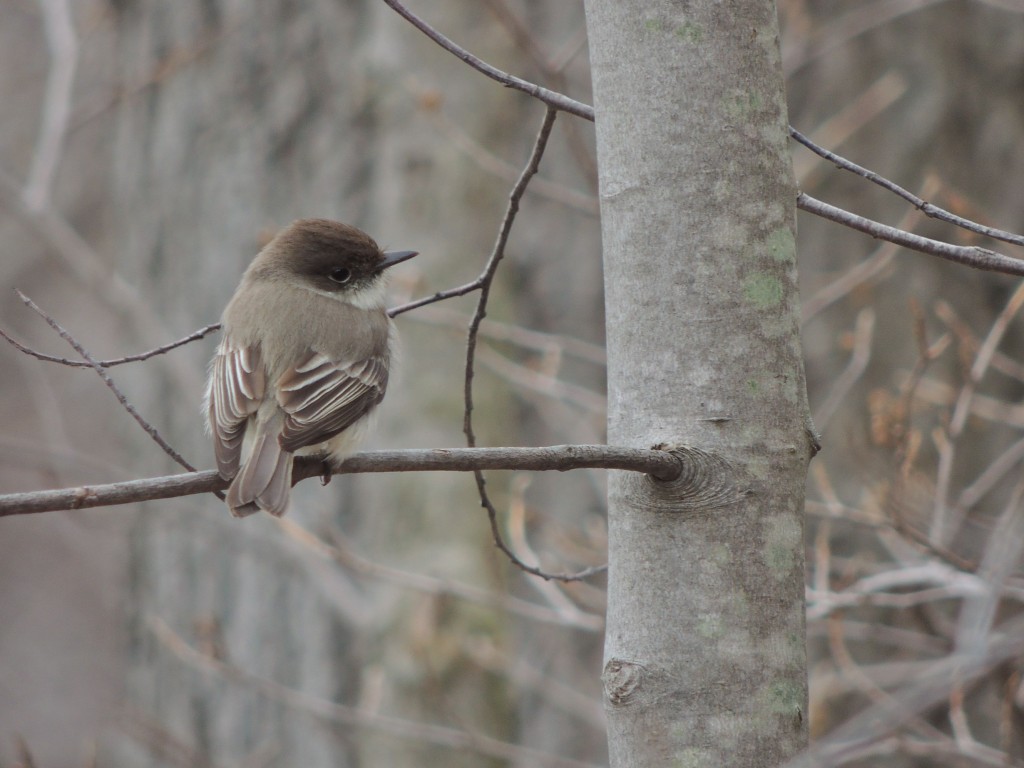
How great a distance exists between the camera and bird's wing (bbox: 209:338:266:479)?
10.2 feet

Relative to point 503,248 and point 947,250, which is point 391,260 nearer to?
point 503,248

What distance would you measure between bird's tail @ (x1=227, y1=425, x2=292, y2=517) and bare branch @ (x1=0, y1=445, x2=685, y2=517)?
0.66 m

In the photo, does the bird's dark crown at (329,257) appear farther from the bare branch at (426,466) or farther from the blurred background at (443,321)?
the bare branch at (426,466)

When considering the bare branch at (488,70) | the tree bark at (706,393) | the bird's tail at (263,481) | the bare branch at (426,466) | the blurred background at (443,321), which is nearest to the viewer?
the bare branch at (426,466)

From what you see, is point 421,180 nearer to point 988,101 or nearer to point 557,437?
point 557,437

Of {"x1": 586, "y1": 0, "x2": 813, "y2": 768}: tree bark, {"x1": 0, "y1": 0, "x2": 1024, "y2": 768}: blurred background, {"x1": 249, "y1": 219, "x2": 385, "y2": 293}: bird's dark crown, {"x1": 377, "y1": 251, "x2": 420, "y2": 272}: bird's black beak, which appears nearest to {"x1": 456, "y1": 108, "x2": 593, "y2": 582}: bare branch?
{"x1": 586, "y1": 0, "x2": 813, "y2": 768}: tree bark

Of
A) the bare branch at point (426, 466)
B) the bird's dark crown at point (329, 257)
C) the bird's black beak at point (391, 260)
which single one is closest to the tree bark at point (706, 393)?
the bare branch at point (426, 466)

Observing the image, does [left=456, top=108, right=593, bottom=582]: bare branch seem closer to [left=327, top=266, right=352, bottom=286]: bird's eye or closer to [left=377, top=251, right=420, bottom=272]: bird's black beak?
[left=377, top=251, right=420, bottom=272]: bird's black beak

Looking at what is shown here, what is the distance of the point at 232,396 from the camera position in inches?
135

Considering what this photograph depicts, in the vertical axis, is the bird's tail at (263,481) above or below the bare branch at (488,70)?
below

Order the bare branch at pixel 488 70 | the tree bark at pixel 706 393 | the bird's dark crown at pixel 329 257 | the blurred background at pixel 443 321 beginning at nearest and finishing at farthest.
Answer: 1. the tree bark at pixel 706 393
2. the bare branch at pixel 488 70
3. the bird's dark crown at pixel 329 257
4. the blurred background at pixel 443 321

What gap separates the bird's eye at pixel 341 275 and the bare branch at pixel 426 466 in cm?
212

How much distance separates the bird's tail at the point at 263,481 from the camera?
2758mm

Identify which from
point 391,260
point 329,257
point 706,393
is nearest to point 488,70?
point 706,393
